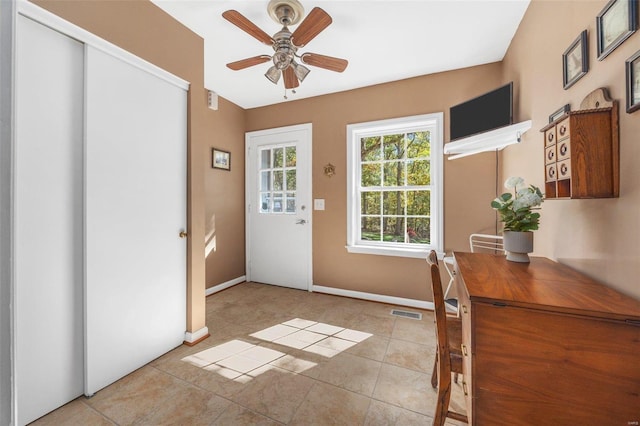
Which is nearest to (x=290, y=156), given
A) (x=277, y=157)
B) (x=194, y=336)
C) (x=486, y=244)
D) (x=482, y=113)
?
(x=277, y=157)

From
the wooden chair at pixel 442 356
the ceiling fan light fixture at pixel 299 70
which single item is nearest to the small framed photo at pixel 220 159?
the ceiling fan light fixture at pixel 299 70

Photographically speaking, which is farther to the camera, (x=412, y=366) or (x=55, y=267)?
(x=412, y=366)

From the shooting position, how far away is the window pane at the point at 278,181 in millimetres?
3820

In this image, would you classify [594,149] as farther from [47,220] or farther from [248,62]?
[47,220]

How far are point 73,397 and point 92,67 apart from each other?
2031mm

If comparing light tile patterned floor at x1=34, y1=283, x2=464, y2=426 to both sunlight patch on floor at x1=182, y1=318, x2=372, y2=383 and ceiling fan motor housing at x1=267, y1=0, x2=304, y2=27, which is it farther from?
ceiling fan motor housing at x1=267, y1=0, x2=304, y2=27

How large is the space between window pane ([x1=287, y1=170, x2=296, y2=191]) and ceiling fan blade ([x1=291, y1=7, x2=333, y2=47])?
6.45 feet

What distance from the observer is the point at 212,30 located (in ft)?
7.42

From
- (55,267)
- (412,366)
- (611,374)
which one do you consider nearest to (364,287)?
(412,366)

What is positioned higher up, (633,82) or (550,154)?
(633,82)

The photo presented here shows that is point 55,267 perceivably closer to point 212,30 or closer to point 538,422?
point 212,30

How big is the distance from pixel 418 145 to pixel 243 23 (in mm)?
2224

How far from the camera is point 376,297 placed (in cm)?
323

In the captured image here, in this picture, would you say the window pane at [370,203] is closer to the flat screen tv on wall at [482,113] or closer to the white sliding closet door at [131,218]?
the flat screen tv on wall at [482,113]
